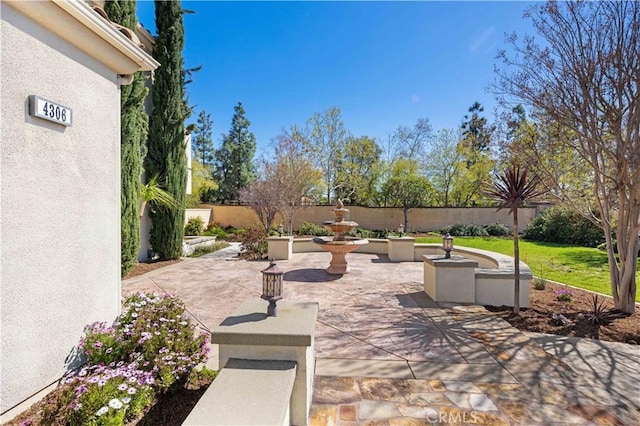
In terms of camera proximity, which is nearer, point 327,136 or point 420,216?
point 420,216

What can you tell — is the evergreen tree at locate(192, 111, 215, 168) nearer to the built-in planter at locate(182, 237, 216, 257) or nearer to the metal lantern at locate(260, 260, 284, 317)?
the built-in planter at locate(182, 237, 216, 257)

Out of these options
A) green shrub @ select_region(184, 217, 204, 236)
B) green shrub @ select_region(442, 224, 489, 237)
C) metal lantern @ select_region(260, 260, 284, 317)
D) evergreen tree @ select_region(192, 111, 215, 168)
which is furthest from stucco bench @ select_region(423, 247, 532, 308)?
evergreen tree @ select_region(192, 111, 215, 168)

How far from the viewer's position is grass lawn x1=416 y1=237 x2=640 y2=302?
747 centimetres

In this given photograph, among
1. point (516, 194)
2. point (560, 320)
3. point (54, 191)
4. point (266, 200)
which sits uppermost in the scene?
point (266, 200)

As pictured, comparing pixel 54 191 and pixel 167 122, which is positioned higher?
pixel 167 122

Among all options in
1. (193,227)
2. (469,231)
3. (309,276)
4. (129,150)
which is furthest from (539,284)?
(193,227)

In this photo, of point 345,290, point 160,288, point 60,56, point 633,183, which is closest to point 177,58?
point 160,288

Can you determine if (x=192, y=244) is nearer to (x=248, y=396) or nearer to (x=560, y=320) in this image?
(x=248, y=396)

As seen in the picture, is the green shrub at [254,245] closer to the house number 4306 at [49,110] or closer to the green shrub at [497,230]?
the house number 4306 at [49,110]

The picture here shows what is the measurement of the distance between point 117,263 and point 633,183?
7.93 meters

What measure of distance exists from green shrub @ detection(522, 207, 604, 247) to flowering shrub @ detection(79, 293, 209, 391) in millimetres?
16283

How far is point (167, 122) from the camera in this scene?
1049 cm

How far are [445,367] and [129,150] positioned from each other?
872 centimetres

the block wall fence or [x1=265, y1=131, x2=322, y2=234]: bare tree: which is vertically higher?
[x1=265, y1=131, x2=322, y2=234]: bare tree
